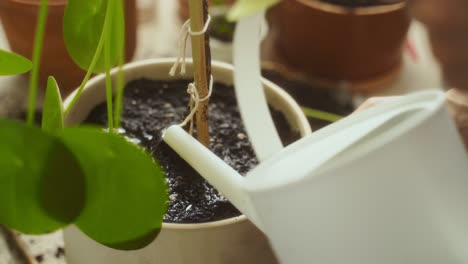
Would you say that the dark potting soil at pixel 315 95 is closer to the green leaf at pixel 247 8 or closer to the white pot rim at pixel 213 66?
the white pot rim at pixel 213 66

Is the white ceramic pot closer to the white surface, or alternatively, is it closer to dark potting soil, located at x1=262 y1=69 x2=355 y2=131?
the white surface

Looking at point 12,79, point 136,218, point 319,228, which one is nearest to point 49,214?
point 136,218

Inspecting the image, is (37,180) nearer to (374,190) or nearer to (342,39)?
(374,190)

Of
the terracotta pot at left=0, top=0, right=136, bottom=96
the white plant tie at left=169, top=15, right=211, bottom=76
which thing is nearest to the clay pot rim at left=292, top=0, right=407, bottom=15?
the terracotta pot at left=0, top=0, right=136, bottom=96

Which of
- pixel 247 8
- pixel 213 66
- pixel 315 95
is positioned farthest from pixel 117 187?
pixel 315 95

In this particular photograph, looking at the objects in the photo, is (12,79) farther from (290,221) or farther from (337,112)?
(290,221)

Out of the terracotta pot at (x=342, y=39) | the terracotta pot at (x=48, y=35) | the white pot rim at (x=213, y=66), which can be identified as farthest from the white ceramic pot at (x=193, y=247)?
the terracotta pot at (x=342, y=39)

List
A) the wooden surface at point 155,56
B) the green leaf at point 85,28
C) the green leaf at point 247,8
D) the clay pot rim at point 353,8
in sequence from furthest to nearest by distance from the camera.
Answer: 1. the clay pot rim at point 353,8
2. the wooden surface at point 155,56
3. the green leaf at point 85,28
4. the green leaf at point 247,8
